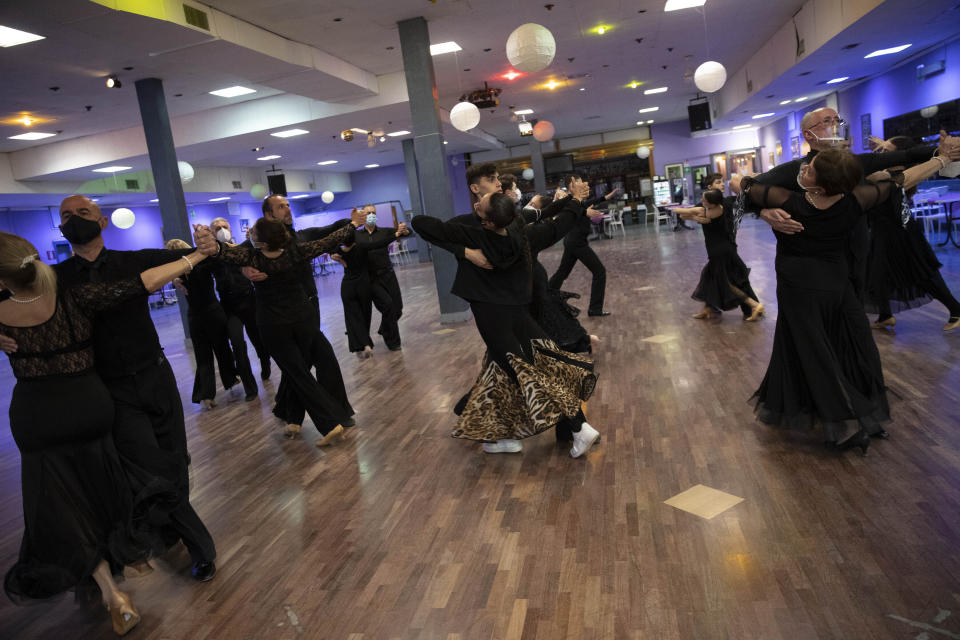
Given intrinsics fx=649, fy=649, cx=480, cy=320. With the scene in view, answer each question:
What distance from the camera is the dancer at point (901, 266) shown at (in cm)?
495

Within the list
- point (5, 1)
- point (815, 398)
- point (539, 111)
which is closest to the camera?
point (815, 398)

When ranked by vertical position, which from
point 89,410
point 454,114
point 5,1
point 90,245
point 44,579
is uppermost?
point 5,1

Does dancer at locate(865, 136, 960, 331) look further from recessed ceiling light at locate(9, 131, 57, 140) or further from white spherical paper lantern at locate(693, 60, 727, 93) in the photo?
recessed ceiling light at locate(9, 131, 57, 140)

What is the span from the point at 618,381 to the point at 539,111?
15.7 metres

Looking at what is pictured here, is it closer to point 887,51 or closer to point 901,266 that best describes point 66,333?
point 901,266

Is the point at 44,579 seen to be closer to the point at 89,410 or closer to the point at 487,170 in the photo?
the point at 89,410

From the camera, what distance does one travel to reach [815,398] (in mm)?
3105

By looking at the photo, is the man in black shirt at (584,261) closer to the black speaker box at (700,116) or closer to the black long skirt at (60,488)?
the black long skirt at (60,488)

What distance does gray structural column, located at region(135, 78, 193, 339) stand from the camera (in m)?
9.17

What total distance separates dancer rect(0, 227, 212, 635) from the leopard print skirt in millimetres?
1727

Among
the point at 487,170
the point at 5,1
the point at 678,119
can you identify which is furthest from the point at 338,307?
the point at 678,119

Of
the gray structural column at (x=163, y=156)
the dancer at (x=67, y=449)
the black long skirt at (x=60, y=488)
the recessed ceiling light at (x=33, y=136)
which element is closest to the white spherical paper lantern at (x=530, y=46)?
the gray structural column at (x=163, y=156)

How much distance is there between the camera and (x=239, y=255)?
12.4 feet

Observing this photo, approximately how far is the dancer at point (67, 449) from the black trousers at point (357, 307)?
15.0 ft
